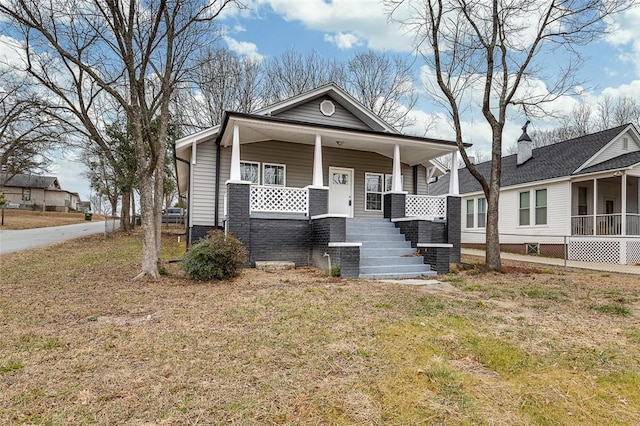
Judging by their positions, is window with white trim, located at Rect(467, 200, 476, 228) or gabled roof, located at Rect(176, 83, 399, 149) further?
window with white trim, located at Rect(467, 200, 476, 228)

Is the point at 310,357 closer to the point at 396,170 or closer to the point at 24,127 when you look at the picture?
the point at 396,170

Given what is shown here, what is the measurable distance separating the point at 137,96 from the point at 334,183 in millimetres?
7018

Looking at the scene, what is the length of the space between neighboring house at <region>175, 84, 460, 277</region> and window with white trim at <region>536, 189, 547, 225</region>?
5525 mm

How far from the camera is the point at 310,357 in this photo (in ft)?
11.5

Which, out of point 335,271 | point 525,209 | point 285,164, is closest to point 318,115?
point 285,164

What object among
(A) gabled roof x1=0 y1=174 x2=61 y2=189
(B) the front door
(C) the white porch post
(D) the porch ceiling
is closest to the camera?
(D) the porch ceiling

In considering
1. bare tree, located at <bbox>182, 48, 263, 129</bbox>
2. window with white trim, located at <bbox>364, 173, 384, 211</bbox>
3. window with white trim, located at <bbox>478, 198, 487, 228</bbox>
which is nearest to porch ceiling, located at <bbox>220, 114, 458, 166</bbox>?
window with white trim, located at <bbox>364, 173, 384, 211</bbox>

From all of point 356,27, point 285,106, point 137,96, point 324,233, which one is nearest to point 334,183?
point 285,106

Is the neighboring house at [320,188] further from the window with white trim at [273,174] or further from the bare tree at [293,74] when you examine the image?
the bare tree at [293,74]

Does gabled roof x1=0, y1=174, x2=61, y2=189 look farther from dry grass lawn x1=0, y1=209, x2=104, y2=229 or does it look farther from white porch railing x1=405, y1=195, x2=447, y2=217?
white porch railing x1=405, y1=195, x2=447, y2=217

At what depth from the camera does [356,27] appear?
16.7 meters

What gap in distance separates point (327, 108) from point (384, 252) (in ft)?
19.8

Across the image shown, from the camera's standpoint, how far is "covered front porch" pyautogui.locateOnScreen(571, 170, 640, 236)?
47.2 ft

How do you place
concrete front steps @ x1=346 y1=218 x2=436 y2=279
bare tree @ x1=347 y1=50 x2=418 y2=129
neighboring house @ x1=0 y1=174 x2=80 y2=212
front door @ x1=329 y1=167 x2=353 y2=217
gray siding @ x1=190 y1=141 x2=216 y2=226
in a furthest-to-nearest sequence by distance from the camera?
neighboring house @ x1=0 y1=174 x2=80 y2=212 < bare tree @ x1=347 y1=50 x2=418 y2=129 < front door @ x1=329 y1=167 x2=353 y2=217 < gray siding @ x1=190 y1=141 x2=216 y2=226 < concrete front steps @ x1=346 y1=218 x2=436 y2=279
